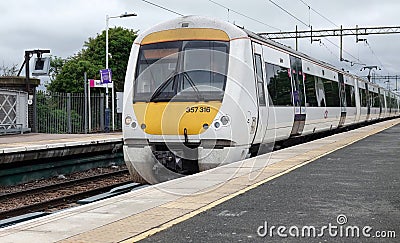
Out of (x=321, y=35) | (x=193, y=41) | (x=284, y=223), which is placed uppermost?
(x=321, y=35)

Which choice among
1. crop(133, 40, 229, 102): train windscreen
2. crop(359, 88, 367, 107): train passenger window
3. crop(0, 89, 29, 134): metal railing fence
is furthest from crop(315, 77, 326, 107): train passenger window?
crop(0, 89, 29, 134): metal railing fence

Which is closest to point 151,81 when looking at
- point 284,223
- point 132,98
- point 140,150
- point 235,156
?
point 132,98

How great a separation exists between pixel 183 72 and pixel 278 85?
392 cm

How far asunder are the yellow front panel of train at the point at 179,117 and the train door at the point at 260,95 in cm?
167

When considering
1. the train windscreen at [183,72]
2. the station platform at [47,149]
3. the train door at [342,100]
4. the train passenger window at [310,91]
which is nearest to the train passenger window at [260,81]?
the train windscreen at [183,72]

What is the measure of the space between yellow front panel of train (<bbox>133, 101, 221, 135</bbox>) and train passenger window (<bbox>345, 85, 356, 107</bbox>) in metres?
16.1

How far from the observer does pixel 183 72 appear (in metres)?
12.2

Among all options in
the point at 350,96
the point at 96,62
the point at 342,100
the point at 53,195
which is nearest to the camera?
the point at 53,195

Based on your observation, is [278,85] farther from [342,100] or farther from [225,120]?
[342,100]

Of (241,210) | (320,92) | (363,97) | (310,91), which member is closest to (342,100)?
(320,92)

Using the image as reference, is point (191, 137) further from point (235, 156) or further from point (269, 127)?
point (269, 127)

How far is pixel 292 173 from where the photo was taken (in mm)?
10812

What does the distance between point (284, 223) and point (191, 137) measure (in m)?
5.33

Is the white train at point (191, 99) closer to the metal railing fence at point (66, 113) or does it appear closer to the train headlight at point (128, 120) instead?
the train headlight at point (128, 120)
